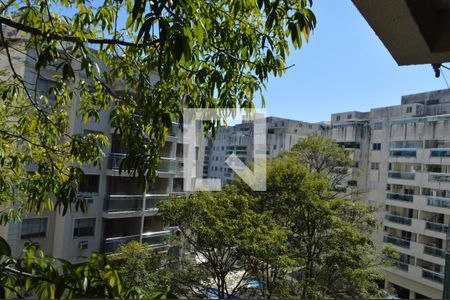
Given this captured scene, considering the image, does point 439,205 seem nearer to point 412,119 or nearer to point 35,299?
point 412,119

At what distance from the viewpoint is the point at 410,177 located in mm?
7523

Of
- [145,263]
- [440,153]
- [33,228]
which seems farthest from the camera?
[440,153]

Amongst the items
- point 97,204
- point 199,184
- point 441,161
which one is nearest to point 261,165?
point 199,184

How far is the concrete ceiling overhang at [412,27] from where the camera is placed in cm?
54

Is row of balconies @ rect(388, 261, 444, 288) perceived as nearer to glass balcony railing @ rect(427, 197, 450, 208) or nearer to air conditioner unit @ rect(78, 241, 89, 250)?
glass balcony railing @ rect(427, 197, 450, 208)

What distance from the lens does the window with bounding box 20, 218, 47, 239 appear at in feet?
12.8

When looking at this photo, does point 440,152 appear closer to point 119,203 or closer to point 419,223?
point 419,223

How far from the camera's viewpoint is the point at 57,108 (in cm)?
156

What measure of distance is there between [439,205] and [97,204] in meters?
5.75

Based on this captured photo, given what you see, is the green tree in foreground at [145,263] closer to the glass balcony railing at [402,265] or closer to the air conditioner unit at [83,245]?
the air conditioner unit at [83,245]

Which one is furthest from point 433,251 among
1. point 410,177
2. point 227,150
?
point 227,150

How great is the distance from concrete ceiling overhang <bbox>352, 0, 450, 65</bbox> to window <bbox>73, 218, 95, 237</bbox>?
453 centimetres

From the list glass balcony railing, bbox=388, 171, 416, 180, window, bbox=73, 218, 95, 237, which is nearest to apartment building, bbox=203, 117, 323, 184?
window, bbox=73, 218, 95, 237

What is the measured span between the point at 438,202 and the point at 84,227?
5.90 meters
